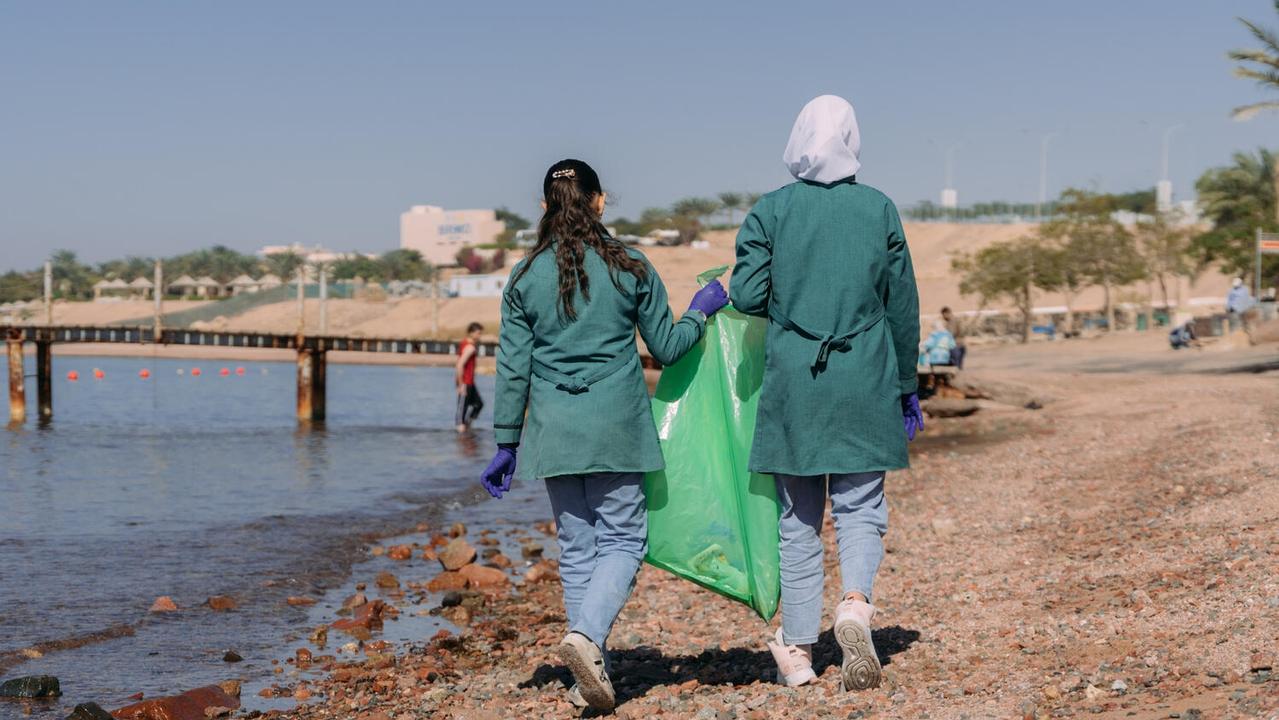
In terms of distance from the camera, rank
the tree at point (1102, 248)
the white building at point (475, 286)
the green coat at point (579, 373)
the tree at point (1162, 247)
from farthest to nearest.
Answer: the white building at point (475, 286) < the tree at point (1162, 247) < the tree at point (1102, 248) < the green coat at point (579, 373)

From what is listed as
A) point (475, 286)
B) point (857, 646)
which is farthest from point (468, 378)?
point (475, 286)

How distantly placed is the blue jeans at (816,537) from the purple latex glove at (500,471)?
913mm

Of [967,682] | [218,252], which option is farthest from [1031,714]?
[218,252]

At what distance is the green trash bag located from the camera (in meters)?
4.77

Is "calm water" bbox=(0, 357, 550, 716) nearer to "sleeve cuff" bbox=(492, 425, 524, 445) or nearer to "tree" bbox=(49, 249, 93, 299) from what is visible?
"sleeve cuff" bbox=(492, 425, 524, 445)

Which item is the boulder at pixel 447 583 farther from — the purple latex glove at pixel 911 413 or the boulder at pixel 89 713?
the purple latex glove at pixel 911 413

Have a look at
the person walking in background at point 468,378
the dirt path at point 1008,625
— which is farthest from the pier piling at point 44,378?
the dirt path at point 1008,625

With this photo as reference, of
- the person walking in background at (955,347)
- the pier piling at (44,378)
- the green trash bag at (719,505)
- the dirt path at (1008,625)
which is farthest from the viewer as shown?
the pier piling at (44,378)

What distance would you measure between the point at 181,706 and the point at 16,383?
30.3 m

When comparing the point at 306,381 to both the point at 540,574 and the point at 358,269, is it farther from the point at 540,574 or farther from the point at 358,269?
the point at 358,269

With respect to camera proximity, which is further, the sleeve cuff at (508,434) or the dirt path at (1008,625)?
the sleeve cuff at (508,434)

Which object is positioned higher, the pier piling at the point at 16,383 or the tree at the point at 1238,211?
the tree at the point at 1238,211

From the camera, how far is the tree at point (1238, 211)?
44.5 meters

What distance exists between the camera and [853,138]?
15.0 feet
